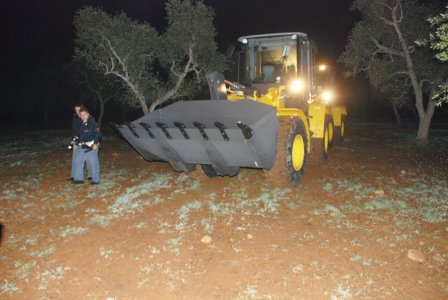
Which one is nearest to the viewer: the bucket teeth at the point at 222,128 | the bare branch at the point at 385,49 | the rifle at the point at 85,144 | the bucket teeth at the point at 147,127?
the bucket teeth at the point at 222,128

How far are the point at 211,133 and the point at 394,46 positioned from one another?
13720 millimetres

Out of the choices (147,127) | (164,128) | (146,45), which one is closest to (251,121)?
(164,128)

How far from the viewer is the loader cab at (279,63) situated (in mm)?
7578

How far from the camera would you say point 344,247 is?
14.4ft

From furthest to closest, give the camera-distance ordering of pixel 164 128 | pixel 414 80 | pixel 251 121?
pixel 414 80 → pixel 164 128 → pixel 251 121

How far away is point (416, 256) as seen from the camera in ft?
13.4

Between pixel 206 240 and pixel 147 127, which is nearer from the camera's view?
pixel 206 240

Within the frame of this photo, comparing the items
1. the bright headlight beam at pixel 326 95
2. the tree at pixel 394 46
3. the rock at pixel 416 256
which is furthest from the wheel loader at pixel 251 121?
the tree at pixel 394 46

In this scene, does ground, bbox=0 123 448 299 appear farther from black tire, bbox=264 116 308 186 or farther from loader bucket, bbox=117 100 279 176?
loader bucket, bbox=117 100 279 176

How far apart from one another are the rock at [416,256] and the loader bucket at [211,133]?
2.51 m

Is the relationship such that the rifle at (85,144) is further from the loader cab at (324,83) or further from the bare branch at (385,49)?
the bare branch at (385,49)

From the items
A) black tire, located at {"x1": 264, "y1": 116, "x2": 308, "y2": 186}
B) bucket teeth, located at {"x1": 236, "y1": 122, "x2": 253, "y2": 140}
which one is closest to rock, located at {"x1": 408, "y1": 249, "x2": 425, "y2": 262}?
bucket teeth, located at {"x1": 236, "y1": 122, "x2": 253, "y2": 140}

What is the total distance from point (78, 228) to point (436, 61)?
14867 millimetres

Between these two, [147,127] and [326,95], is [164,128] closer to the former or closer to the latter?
[147,127]
